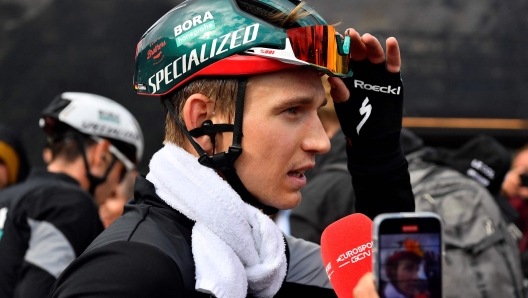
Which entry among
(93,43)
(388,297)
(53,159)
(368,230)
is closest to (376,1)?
(93,43)

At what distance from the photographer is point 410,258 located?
1.45m

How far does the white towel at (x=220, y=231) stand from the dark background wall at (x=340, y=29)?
457cm

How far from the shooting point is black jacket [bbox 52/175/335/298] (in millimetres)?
1691

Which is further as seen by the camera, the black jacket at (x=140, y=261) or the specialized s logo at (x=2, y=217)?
the specialized s logo at (x=2, y=217)

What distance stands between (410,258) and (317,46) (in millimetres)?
749

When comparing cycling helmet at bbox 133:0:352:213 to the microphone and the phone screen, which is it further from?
the phone screen

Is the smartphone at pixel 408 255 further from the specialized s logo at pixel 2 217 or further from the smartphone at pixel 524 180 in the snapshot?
the smartphone at pixel 524 180

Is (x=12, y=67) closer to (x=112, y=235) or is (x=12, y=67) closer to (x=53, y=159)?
(x=53, y=159)

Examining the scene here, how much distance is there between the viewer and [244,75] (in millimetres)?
1994

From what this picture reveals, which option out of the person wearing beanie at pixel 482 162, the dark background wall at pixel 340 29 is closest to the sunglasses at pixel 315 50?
the person wearing beanie at pixel 482 162

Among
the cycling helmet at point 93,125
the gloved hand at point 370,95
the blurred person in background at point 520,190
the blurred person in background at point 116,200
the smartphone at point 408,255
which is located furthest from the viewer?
the blurred person in background at point 520,190

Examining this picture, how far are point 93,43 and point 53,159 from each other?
2.73 meters

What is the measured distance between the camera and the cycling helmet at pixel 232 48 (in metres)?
1.98

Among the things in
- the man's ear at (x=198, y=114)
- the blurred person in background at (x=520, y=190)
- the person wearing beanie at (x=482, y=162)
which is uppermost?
the man's ear at (x=198, y=114)
